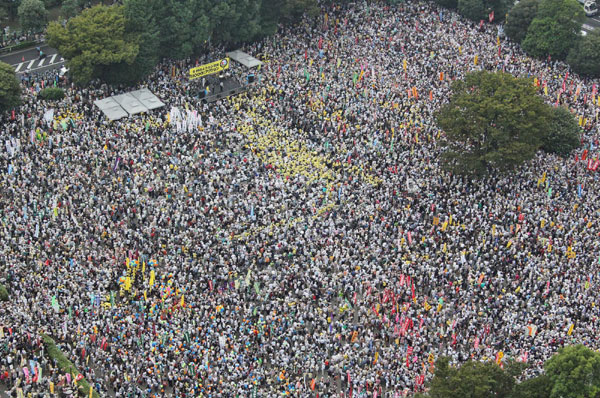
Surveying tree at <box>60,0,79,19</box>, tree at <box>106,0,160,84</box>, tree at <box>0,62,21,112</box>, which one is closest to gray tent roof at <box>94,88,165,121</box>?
tree at <box>106,0,160,84</box>

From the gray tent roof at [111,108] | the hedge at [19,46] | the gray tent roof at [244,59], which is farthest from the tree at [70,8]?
the gray tent roof at [244,59]

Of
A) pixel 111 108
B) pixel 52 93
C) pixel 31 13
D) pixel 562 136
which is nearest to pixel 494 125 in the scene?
pixel 562 136

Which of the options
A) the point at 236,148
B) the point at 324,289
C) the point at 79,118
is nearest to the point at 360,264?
the point at 324,289

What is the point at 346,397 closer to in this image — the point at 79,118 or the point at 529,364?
the point at 529,364

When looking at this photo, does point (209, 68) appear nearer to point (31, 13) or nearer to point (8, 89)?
point (8, 89)

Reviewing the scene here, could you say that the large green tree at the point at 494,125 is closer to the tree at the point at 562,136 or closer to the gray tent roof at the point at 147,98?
the tree at the point at 562,136

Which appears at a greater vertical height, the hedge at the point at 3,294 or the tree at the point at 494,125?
the tree at the point at 494,125

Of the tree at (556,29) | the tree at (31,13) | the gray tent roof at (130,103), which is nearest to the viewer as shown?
the gray tent roof at (130,103)
